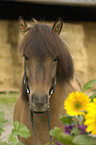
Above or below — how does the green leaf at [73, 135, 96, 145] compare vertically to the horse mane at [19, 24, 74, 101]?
below

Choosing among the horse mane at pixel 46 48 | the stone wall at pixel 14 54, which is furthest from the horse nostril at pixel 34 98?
the stone wall at pixel 14 54

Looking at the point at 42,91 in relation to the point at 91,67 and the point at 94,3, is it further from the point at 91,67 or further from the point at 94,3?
the point at 91,67

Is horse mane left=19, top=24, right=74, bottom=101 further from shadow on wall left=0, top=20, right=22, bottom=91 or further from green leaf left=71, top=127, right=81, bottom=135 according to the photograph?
shadow on wall left=0, top=20, right=22, bottom=91

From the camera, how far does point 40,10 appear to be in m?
11.0

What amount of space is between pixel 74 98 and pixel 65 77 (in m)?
1.53

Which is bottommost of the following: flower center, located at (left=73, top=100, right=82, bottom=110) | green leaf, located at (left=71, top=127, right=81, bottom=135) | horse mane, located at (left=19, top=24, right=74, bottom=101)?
green leaf, located at (left=71, top=127, right=81, bottom=135)

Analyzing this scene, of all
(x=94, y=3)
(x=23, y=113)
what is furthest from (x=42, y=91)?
(x=94, y=3)

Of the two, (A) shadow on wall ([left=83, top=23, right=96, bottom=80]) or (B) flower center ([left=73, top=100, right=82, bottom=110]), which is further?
(A) shadow on wall ([left=83, top=23, right=96, bottom=80])

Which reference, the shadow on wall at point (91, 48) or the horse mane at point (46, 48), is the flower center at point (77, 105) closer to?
the horse mane at point (46, 48)

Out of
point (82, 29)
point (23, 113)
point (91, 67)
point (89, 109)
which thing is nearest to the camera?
point (89, 109)

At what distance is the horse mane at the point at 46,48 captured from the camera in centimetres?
211

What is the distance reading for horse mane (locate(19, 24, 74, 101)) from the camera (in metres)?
2.11

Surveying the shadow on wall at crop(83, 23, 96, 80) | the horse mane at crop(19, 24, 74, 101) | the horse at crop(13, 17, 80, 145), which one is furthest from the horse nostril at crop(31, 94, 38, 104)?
the shadow on wall at crop(83, 23, 96, 80)

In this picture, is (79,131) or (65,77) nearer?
(79,131)
